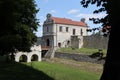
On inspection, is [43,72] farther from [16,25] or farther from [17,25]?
[17,25]

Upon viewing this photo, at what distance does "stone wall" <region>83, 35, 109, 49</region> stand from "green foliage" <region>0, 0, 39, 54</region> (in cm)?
2165

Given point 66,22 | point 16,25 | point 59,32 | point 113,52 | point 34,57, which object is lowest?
point 34,57

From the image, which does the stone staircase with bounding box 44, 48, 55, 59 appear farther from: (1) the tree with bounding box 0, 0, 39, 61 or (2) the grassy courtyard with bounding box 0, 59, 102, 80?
(1) the tree with bounding box 0, 0, 39, 61

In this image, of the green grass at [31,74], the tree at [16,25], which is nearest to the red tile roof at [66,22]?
the tree at [16,25]

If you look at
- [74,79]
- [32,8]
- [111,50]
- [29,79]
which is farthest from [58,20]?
[111,50]

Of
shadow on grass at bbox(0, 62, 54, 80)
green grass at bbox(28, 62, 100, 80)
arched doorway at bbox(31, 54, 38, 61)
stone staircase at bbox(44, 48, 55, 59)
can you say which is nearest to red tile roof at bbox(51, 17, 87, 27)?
stone staircase at bbox(44, 48, 55, 59)

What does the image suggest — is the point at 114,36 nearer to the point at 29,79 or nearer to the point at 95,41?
the point at 29,79

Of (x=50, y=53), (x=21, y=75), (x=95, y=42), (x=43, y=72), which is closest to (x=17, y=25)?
(x=43, y=72)

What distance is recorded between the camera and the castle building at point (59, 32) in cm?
5691

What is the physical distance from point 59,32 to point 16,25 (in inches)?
1283

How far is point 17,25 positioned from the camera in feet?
85.7

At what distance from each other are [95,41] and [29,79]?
39.7 meters

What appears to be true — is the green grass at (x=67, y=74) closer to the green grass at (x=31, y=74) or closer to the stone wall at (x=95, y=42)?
the green grass at (x=31, y=74)

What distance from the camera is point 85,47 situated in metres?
54.3
